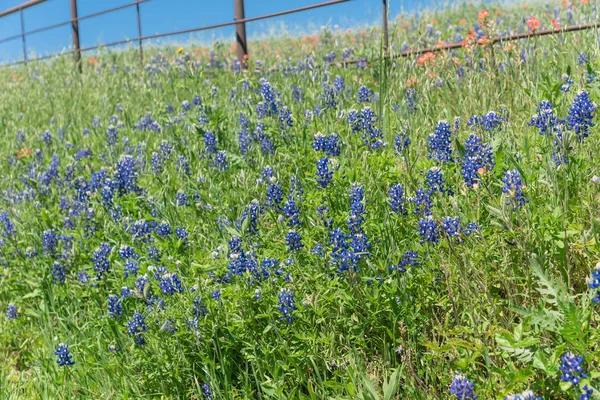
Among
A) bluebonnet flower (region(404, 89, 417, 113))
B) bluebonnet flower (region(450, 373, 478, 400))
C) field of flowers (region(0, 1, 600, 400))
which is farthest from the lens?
bluebonnet flower (region(404, 89, 417, 113))

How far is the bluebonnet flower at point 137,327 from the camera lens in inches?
90.6

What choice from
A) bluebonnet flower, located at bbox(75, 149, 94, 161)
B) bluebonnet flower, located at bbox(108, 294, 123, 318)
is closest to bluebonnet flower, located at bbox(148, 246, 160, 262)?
bluebonnet flower, located at bbox(108, 294, 123, 318)

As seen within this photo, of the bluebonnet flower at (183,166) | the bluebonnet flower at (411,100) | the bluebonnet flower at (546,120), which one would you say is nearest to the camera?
the bluebonnet flower at (546,120)

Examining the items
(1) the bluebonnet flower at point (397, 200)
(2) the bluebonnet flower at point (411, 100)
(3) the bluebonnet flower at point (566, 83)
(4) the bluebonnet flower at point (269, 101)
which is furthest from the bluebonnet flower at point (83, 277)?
(3) the bluebonnet flower at point (566, 83)

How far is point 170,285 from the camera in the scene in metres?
2.30

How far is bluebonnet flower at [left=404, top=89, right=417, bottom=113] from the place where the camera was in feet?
12.3

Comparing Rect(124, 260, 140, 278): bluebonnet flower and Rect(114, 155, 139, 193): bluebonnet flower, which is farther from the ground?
Rect(114, 155, 139, 193): bluebonnet flower

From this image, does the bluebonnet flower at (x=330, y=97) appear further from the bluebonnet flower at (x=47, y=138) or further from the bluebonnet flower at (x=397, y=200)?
the bluebonnet flower at (x=47, y=138)

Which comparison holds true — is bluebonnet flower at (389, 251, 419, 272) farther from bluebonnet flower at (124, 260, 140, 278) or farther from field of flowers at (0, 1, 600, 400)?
bluebonnet flower at (124, 260, 140, 278)

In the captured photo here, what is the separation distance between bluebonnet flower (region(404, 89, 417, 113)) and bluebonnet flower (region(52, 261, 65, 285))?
89.0 inches

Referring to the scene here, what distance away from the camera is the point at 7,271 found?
3605mm

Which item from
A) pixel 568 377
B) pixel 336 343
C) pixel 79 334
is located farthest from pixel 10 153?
pixel 568 377

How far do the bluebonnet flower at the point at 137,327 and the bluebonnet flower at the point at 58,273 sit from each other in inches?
39.1

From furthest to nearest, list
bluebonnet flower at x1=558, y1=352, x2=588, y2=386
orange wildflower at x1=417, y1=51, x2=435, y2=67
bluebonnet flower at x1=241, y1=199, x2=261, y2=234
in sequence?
orange wildflower at x1=417, y1=51, x2=435, y2=67
bluebonnet flower at x1=241, y1=199, x2=261, y2=234
bluebonnet flower at x1=558, y1=352, x2=588, y2=386
